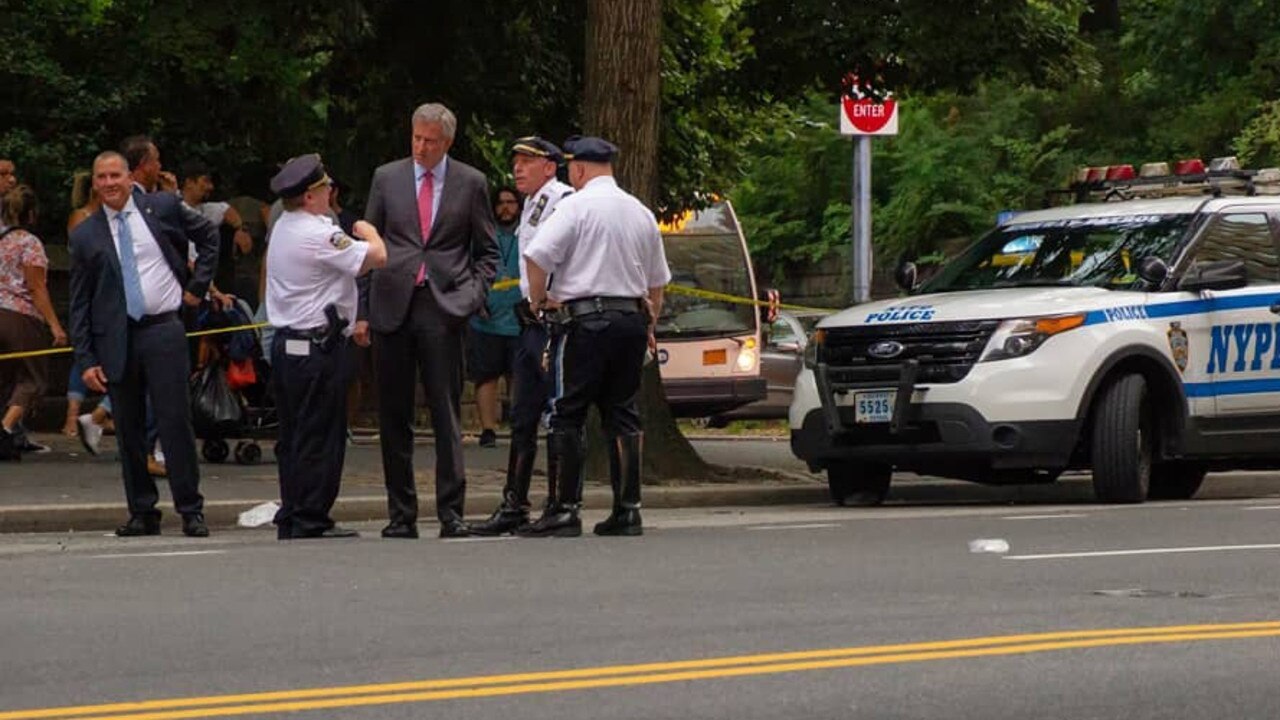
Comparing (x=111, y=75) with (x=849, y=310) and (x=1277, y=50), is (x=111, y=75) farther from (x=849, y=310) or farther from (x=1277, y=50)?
(x=1277, y=50)

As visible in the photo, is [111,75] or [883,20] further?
[111,75]

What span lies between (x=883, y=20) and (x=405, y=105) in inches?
163

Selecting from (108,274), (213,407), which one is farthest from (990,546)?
(213,407)

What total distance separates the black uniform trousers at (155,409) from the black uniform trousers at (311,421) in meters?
0.49

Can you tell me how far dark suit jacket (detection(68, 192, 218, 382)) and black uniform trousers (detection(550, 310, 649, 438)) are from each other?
6.22ft

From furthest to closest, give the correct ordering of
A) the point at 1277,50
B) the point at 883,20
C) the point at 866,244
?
the point at 1277,50 < the point at 866,244 < the point at 883,20

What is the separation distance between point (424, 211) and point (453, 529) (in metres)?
1.51

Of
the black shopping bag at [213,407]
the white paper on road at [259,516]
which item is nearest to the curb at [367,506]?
the white paper on road at [259,516]

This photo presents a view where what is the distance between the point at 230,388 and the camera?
1847cm

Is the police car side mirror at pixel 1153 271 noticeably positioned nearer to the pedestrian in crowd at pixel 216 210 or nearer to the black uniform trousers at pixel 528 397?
the black uniform trousers at pixel 528 397

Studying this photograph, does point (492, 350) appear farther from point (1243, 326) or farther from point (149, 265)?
point (149, 265)

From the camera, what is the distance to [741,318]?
89.7ft

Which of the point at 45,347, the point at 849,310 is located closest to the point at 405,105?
the point at 45,347

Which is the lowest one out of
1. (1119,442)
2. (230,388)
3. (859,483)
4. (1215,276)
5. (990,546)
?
(859,483)
